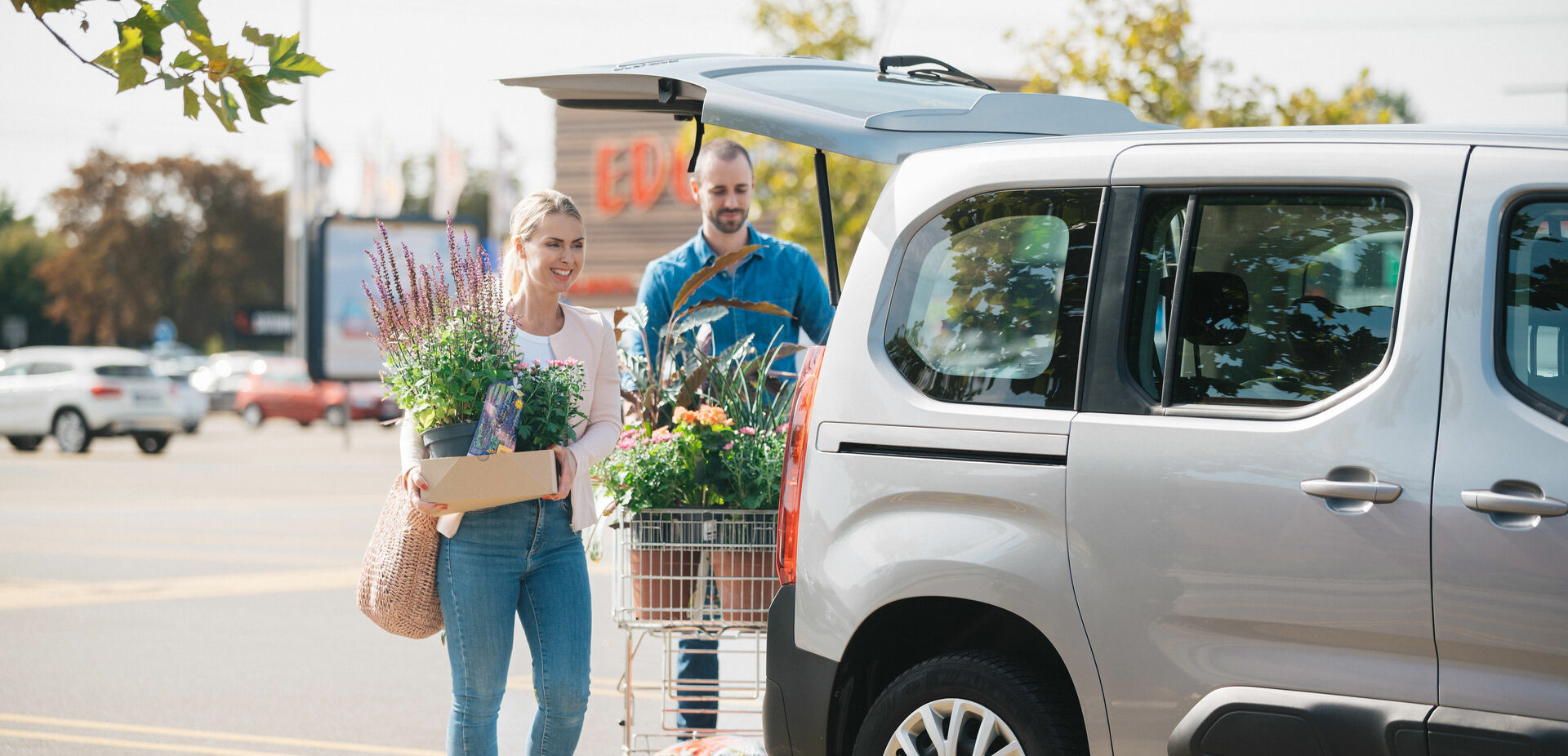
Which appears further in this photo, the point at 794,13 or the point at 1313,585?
the point at 794,13

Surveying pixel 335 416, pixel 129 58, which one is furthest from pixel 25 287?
pixel 129 58

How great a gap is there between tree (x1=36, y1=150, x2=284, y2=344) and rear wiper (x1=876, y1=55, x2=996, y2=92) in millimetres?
60926

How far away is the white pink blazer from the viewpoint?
3824 mm

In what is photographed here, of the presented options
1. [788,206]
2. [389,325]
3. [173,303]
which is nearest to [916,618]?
[389,325]

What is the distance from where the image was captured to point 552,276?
12.8 feet

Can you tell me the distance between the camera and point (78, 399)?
2206 centimetres

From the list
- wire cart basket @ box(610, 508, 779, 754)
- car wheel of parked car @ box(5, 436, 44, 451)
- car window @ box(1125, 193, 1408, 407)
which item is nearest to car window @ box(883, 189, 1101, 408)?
car window @ box(1125, 193, 1408, 407)

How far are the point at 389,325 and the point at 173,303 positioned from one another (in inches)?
2516

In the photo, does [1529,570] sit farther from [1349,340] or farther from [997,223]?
[997,223]

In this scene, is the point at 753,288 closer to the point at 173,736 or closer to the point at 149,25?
the point at 149,25

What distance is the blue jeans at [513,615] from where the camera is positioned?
3707 millimetres

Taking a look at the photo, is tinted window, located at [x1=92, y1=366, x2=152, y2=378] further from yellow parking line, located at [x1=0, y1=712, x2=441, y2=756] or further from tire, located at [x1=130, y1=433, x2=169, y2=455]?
yellow parking line, located at [x1=0, y1=712, x2=441, y2=756]

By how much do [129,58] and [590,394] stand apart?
1.56 m

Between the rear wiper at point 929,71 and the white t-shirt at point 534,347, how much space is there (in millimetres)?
1312
